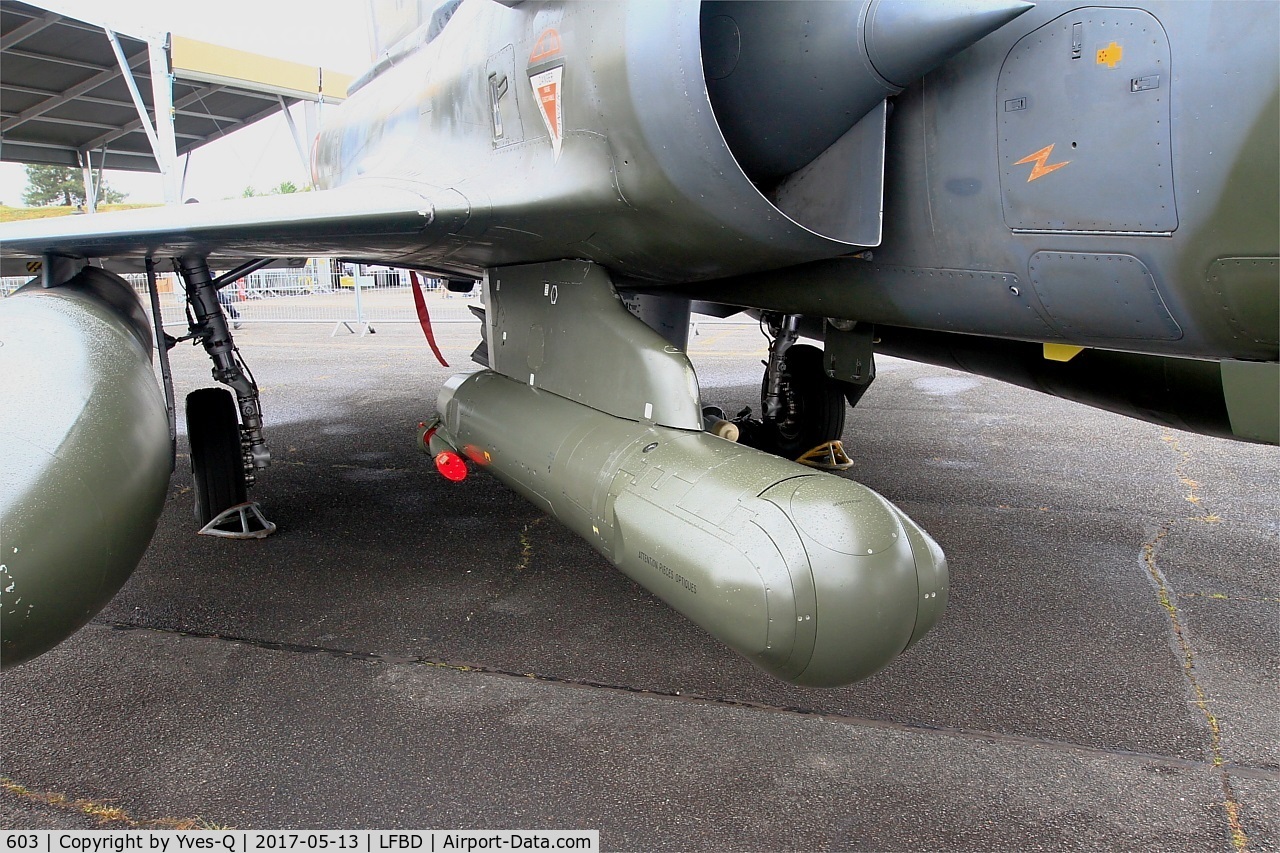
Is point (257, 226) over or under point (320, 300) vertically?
over

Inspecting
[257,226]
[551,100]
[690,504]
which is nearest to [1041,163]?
[690,504]

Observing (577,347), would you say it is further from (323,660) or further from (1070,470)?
(1070,470)

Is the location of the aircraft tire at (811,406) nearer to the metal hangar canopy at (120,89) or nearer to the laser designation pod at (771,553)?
the laser designation pod at (771,553)

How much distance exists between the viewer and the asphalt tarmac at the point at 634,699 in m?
2.41

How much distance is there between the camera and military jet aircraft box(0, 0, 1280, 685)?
2.23 m

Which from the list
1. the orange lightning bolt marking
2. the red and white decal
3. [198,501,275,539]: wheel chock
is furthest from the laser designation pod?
[198,501,275,539]: wheel chock

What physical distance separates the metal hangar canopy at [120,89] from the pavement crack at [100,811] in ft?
32.6

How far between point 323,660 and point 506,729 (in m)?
0.98

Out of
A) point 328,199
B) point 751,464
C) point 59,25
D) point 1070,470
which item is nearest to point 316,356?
point 59,25

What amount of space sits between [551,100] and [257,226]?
1421mm

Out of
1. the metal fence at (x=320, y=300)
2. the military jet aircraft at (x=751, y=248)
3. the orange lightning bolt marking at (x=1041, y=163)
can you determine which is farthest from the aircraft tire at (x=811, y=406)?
the metal fence at (x=320, y=300)

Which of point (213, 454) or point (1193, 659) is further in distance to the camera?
point (213, 454)

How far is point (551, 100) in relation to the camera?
326cm

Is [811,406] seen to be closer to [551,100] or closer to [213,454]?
[551,100]
